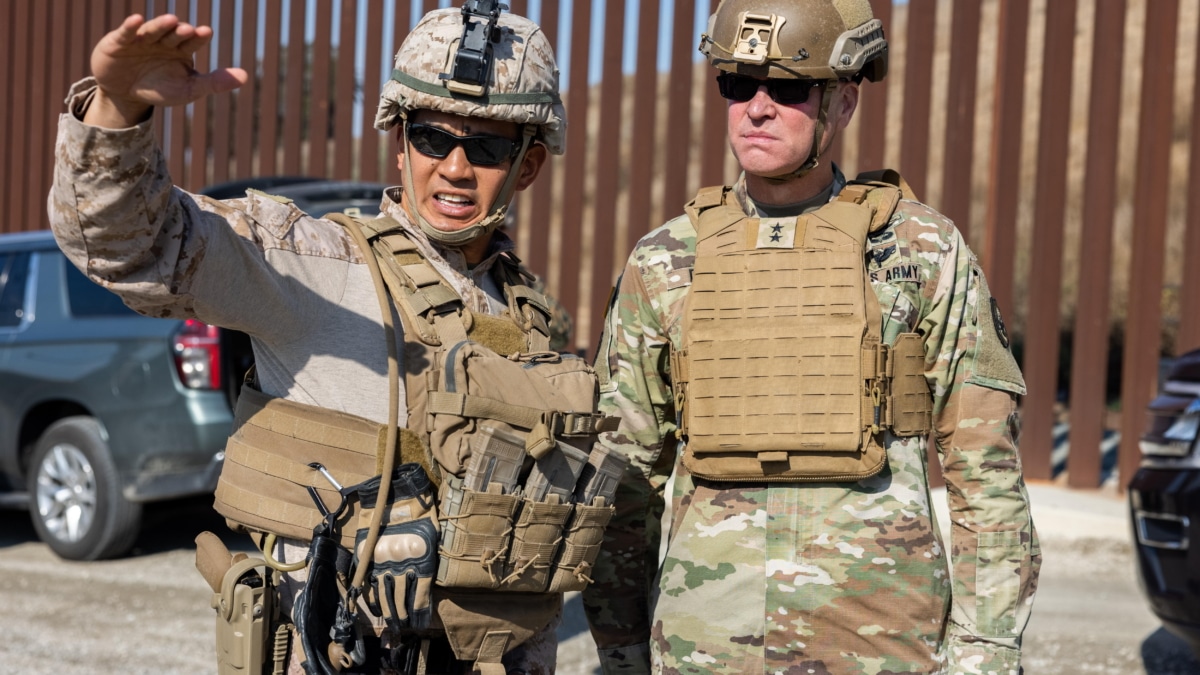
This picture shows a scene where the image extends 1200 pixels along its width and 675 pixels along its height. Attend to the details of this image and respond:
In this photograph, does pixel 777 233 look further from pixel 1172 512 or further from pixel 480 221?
pixel 1172 512

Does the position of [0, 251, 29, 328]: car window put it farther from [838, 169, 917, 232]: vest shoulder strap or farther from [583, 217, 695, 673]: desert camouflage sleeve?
[838, 169, 917, 232]: vest shoulder strap

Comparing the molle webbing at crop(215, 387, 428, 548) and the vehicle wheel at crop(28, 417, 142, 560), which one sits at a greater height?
the molle webbing at crop(215, 387, 428, 548)

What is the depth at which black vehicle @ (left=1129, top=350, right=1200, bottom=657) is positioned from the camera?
4.52m

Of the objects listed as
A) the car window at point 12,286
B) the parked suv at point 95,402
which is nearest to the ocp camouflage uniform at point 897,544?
the parked suv at point 95,402

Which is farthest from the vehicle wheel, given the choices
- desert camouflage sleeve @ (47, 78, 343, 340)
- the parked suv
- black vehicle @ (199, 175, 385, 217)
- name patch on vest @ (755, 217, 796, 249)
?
name patch on vest @ (755, 217, 796, 249)

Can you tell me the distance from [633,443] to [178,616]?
12.5ft

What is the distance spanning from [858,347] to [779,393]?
172mm

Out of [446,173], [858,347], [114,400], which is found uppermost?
[446,173]

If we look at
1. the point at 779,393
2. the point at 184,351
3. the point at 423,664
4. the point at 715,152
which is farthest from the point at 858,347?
the point at 715,152

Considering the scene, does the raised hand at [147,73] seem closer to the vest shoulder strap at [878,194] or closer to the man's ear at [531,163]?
the man's ear at [531,163]

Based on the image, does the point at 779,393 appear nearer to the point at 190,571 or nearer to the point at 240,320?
the point at 240,320

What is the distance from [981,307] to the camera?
2.53 m

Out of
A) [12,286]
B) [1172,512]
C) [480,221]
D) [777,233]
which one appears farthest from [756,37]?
[12,286]

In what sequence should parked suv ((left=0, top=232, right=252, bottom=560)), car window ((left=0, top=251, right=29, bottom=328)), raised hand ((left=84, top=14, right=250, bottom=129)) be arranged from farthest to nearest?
car window ((left=0, top=251, right=29, bottom=328))
parked suv ((left=0, top=232, right=252, bottom=560))
raised hand ((left=84, top=14, right=250, bottom=129))
